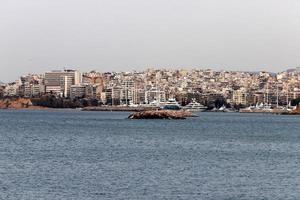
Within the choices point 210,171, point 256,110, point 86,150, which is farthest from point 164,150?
point 256,110

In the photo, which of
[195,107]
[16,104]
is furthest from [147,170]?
[16,104]

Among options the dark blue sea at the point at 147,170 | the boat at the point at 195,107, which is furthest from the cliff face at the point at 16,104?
the dark blue sea at the point at 147,170

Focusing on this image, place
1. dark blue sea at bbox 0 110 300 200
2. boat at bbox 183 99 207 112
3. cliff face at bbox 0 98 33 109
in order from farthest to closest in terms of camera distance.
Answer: cliff face at bbox 0 98 33 109
boat at bbox 183 99 207 112
dark blue sea at bbox 0 110 300 200

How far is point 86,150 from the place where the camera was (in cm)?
4253

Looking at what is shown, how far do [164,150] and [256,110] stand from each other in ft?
425

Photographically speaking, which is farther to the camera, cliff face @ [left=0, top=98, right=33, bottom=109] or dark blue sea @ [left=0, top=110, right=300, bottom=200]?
cliff face @ [left=0, top=98, right=33, bottom=109]

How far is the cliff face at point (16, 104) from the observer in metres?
190

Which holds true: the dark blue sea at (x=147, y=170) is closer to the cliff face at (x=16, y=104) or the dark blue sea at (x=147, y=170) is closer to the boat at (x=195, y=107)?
the boat at (x=195, y=107)

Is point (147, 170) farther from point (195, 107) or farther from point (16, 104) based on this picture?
point (16, 104)

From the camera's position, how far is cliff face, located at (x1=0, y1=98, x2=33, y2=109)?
19012 centimetres

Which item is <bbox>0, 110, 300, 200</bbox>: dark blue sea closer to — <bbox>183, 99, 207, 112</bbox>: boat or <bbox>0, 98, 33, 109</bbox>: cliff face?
<bbox>183, 99, 207, 112</bbox>: boat

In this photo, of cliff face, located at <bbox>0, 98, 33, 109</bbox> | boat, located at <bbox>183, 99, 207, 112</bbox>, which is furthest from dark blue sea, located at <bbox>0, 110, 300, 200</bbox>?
cliff face, located at <bbox>0, 98, 33, 109</bbox>

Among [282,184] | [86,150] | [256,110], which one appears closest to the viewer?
[282,184]

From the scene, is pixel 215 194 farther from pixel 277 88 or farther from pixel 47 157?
pixel 277 88
